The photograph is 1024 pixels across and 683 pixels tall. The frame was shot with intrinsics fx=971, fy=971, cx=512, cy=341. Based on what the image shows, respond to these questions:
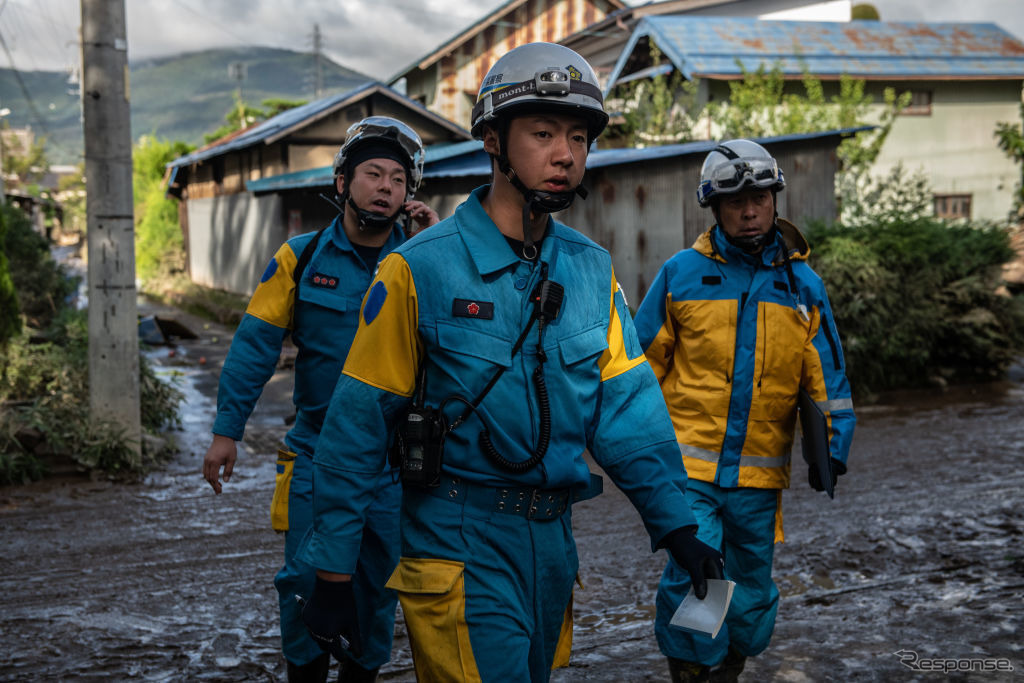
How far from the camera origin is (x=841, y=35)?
25.2m

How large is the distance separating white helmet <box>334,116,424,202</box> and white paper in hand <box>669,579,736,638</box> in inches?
92.0

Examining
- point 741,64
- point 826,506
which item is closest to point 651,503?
point 826,506

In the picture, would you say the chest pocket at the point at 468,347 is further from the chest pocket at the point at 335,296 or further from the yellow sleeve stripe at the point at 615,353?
the chest pocket at the point at 335,296

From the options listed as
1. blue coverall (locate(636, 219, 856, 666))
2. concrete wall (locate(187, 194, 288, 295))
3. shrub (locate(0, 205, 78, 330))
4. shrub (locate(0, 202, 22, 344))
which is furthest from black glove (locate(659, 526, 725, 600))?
concrete wall (locate(187, 194, 288, 295))

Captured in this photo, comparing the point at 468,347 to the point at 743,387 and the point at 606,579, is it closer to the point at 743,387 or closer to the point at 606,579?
the point at 743,387

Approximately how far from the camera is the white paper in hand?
2.35 metres

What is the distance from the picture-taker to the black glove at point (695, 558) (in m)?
2.40

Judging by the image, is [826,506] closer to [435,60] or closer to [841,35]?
[841,35]

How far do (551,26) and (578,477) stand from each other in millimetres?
32394

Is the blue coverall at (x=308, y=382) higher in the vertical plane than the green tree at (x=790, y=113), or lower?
lower

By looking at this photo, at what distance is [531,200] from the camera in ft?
8.33

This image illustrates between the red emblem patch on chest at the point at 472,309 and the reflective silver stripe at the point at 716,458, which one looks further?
the reflective silver stripe at the point at 716,458

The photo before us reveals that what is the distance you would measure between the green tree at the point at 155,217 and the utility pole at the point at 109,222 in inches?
956

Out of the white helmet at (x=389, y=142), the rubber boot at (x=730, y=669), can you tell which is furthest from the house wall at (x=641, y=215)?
the rubber boot at (x=730, y=669)
